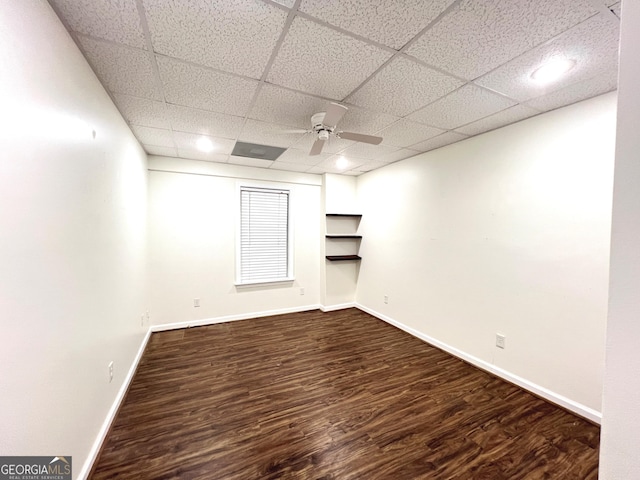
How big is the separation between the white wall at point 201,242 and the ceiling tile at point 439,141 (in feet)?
6.56

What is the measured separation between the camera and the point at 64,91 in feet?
3.93

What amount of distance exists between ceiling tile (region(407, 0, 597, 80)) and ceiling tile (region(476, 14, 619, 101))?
0.08 metres

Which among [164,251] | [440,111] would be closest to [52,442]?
[164,251]

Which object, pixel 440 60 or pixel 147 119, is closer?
pixel 440 60

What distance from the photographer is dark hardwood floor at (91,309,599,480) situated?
4.76 ft

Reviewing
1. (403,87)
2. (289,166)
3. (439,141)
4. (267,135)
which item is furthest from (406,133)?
(289,166)

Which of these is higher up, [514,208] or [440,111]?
[440,111]

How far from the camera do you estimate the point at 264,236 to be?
13.4 ft

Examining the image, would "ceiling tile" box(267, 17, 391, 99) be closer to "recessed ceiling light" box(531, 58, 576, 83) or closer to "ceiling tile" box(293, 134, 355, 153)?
"ceiling tile" box(293, 134, 355, 153)

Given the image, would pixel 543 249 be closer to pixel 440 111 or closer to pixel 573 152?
pixel 573 152

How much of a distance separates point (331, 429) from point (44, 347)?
5.60 ft

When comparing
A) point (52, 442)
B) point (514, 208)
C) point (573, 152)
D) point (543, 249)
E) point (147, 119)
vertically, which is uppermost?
point (147, 119)

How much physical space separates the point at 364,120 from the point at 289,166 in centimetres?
184

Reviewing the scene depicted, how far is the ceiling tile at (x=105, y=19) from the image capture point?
3.60 feet
